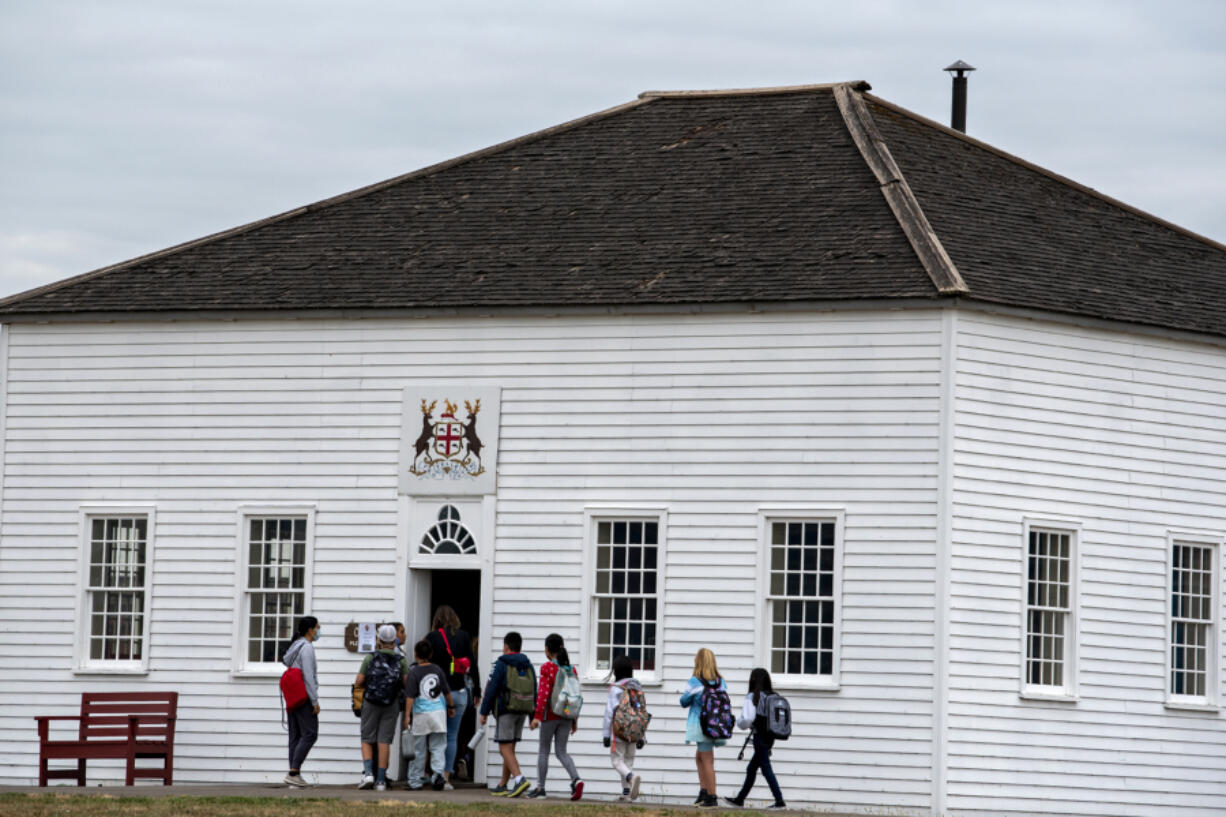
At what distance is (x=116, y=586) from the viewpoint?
25.7m

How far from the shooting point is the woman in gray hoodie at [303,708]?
910 inches

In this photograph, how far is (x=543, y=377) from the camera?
79.6ft

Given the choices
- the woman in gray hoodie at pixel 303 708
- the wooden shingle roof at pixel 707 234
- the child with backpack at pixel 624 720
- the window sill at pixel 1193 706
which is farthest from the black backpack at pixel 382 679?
the window sill at pixel 1193 706

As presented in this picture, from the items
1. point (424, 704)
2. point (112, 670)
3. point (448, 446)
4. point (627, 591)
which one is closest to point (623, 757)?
point (424, 704)

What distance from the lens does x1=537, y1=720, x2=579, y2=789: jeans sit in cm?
2233

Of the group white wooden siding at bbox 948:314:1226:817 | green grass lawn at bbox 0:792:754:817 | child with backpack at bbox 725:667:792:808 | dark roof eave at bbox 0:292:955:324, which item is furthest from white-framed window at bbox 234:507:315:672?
white wooden siding at bbox 948:314:1226:817

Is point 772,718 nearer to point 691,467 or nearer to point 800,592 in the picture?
point 800,592

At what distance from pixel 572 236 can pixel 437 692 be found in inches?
243

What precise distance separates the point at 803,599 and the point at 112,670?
862 centimetres

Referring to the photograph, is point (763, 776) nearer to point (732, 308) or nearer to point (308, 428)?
point (732, 308)

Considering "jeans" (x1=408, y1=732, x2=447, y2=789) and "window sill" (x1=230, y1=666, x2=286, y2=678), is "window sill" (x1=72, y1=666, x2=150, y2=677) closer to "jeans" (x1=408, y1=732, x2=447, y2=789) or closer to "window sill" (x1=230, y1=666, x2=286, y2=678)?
"window sill" (x1=230, y1=666, x2=286, y2=678)

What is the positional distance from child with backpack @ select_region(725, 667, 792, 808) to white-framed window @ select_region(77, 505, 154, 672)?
8.21 m

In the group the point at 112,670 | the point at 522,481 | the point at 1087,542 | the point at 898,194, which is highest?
the point at 898,194

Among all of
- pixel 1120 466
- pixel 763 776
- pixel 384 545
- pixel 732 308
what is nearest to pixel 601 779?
pixel 763 776
